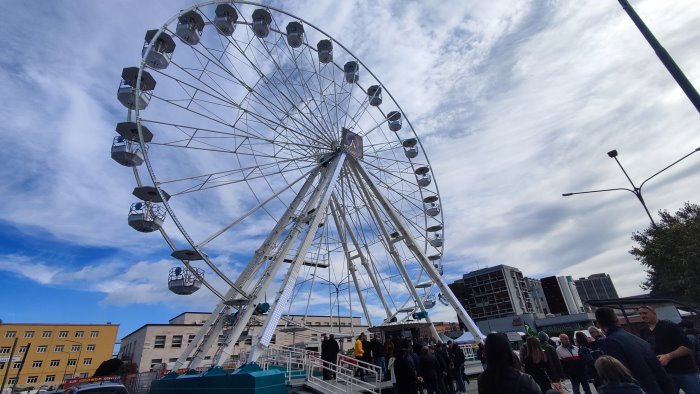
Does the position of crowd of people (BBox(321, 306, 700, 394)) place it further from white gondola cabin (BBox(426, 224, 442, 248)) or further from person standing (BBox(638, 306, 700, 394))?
white gondola cabin (BBox(426, 224, 442, 248))

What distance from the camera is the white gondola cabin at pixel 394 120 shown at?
2602 centimetres

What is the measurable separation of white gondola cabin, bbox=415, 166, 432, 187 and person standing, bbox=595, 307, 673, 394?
2204cm

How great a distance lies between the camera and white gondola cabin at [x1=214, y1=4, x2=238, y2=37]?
59.0ft

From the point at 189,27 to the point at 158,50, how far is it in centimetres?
187

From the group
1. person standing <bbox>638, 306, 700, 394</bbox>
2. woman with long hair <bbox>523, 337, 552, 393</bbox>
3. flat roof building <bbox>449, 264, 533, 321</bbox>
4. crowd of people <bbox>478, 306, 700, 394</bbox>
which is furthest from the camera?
flat roof building <bbox>449, 264, 533, 321</bbox>

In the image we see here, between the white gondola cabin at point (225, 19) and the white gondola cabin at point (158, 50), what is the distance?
2602 millimetres

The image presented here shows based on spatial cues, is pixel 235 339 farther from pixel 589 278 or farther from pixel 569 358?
pixel 589 278

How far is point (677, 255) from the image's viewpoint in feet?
83.5

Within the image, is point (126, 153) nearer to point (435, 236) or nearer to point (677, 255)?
point (435, 236)

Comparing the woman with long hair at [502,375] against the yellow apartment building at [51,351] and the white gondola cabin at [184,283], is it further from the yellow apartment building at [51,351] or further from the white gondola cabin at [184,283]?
the yellow apartment building at [51,351]

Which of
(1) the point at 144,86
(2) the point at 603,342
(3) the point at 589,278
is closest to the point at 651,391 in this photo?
(2) the point at 603,342

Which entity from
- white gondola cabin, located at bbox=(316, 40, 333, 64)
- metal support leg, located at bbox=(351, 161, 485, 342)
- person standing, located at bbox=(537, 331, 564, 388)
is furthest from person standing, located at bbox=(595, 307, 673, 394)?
white gondola cabin, located at bbox=(316, 40, 333, 64)

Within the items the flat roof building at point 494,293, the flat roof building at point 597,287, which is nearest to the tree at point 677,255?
the flat roof building at point 494,293

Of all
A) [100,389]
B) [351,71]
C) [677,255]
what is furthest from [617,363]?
[677,255]
